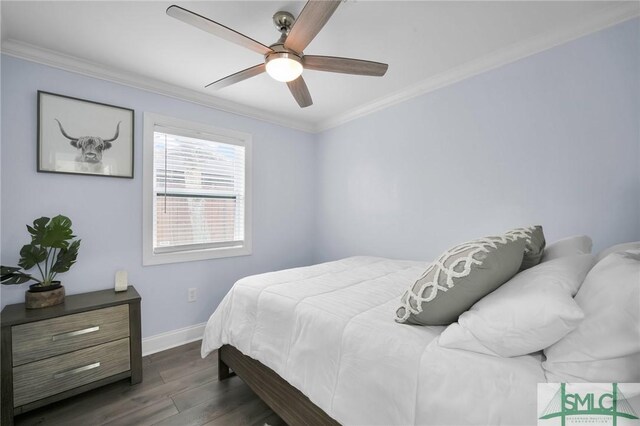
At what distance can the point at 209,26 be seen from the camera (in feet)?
4.56

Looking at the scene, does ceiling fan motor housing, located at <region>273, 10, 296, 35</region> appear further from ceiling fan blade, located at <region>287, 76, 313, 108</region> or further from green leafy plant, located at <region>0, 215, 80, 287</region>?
green leafy plant, located at <region>0, 215, 80, 287</region>

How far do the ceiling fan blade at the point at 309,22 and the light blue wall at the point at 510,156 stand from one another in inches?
64.3

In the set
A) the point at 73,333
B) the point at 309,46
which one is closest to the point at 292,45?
the point at 309,46

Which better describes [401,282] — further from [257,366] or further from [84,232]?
[84,232]

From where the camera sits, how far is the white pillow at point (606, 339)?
2.35ft

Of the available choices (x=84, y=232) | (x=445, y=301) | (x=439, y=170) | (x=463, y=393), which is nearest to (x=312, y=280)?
(x=445, y=301)

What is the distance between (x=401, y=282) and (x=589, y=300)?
1.06 m

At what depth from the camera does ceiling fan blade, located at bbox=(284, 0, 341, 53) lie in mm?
1255

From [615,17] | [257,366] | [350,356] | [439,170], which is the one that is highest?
[615,17]

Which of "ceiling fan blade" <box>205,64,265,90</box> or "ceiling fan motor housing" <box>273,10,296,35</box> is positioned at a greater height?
"ceiling fan motor housing" <box>273,10,296,35</box>

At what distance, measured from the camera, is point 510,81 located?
2.18 metres

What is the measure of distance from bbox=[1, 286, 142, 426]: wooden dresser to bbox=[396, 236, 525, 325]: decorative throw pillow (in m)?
1.99

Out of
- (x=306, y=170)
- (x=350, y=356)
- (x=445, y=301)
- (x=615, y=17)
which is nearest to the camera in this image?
(x=445, y=301)

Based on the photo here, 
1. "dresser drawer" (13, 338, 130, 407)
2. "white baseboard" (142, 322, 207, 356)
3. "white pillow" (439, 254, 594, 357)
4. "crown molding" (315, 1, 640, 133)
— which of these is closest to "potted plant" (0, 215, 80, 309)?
"dresser drawer" (13, 338, 130, 407)
